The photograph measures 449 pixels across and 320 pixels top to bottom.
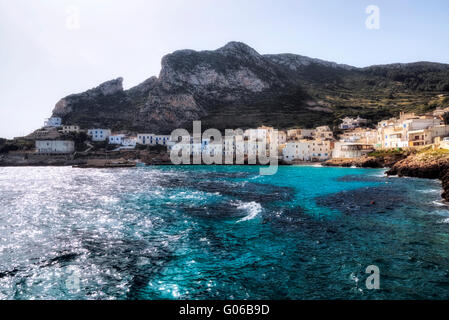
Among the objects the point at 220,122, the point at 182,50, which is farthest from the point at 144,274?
Answer: the point at 182,50

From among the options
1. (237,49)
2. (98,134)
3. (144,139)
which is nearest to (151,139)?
(144,139)

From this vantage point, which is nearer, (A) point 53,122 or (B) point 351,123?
(B) point 351,123

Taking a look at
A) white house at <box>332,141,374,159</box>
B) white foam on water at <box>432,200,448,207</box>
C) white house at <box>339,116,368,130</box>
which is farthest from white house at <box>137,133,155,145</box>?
white foam on water at <box>432,200,448,207</box>

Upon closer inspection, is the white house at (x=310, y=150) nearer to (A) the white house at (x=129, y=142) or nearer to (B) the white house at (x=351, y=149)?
(B) the white house at (x=351, y=149)

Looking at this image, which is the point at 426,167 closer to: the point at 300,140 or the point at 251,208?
the point at 251,208

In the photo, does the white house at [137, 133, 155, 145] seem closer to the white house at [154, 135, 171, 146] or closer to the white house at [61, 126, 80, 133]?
the white house at [154, 135, 171, 146]
